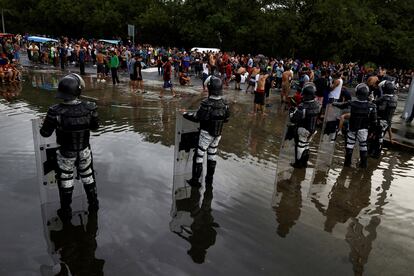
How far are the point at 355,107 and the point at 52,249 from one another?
20.0 ft

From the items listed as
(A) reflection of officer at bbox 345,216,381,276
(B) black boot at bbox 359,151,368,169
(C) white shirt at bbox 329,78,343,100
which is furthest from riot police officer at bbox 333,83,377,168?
(C) white shirt at bbox 329,78,343,100

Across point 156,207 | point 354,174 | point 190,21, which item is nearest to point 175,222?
point 156,207

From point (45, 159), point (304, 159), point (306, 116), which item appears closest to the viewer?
point (45, 159)

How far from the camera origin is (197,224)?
541cm

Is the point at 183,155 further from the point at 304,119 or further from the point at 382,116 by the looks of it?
the point at 382,116

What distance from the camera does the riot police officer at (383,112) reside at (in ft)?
29.2

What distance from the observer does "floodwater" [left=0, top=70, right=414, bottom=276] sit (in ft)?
14.8

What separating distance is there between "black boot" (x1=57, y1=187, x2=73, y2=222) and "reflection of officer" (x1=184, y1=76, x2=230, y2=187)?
7.11 feet

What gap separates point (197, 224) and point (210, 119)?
5.81 ft

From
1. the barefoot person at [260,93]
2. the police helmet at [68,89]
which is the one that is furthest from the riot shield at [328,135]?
the police helmet at [68,89]

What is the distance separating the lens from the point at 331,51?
36.2 m

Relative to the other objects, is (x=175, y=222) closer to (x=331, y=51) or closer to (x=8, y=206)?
(x=8, y=206)

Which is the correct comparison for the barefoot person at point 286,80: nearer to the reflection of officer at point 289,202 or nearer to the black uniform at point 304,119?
the black uniform at point 304,119

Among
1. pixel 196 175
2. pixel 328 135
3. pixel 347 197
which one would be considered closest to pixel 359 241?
pixel 347 197
